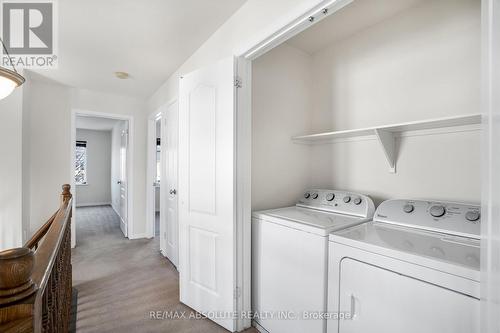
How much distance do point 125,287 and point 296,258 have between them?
2006mm

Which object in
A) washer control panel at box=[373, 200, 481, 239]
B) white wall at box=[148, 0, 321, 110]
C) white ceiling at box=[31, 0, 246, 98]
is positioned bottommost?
washer control panel at box=[373, 200, 481, 239]

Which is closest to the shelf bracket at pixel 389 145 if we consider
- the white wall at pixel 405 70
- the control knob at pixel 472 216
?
the white wall at pixel 405 70

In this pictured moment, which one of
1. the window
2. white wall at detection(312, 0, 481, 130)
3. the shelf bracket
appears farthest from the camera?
the window

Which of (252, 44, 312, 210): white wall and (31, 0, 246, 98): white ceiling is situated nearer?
(31, 0, 246, 98): white ceiling

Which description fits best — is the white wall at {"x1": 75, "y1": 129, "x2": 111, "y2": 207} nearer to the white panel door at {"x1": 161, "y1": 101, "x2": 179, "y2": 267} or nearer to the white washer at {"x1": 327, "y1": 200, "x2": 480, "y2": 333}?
the white panel door at {"x1": 161, "y1": 101, "x2": 179, "y2": 267}

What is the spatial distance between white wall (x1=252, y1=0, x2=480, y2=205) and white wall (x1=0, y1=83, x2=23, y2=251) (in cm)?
304

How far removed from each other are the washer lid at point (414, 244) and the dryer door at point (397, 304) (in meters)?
0.10

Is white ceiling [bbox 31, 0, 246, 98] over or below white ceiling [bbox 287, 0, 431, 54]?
over

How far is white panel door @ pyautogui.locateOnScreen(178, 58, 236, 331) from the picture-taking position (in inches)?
74.2

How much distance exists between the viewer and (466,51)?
1588 mm

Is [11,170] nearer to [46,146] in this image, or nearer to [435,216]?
[46,146]

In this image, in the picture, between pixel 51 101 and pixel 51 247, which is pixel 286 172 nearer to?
pixel 51 247

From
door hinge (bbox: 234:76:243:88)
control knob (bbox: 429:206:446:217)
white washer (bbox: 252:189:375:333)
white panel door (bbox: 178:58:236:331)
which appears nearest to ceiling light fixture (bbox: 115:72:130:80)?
white panel door (bbox: 178:58:236:331)

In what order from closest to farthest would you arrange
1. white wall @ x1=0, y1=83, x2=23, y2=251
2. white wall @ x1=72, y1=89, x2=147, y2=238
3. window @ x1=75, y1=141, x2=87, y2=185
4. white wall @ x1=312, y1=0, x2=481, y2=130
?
white wall @ x1=312, y1=0, x2=481, y2=130
white wall @ x1=0, y1=83, x2=23, y2=251
white wall @ x1=72, y1=89, x2=147, y2=238
window @ x1=75, y1=141, x2=87, y2=185
